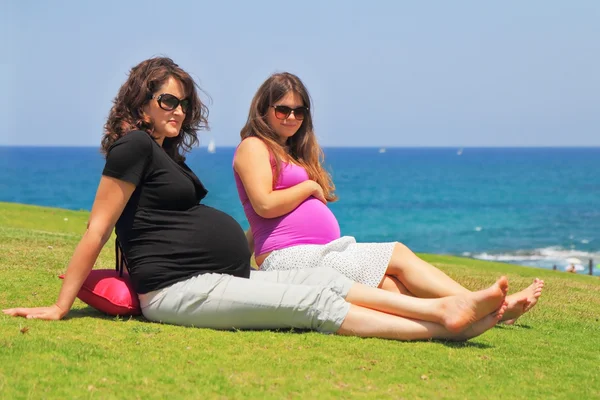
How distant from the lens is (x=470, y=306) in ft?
20.0

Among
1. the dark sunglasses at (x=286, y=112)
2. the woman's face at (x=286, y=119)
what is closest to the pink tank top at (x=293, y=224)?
the woman's face at (x=286, y=119)

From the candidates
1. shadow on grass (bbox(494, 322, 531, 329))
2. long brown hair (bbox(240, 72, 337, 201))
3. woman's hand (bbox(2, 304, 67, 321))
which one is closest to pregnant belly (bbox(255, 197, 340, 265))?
long brown hair (bbox(240, 72, 337, 201))

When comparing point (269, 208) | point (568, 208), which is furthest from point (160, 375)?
point (568, 208)

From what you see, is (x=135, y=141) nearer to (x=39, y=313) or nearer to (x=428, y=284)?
(x=39, y=313)

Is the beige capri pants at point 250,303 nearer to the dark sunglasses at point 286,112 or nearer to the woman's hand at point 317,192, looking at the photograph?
the woman's hand at point 317,192

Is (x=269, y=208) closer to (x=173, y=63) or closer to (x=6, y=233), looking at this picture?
(x=173, y=63)

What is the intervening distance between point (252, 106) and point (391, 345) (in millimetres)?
2745

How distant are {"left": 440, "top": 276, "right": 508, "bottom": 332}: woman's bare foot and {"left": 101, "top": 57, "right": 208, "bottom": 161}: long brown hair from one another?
8.71 ft

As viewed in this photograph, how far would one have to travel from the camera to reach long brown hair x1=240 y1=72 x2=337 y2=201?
24.7ft

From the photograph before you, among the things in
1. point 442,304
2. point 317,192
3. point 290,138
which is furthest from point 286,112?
point 442,304

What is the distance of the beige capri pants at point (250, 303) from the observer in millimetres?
6406

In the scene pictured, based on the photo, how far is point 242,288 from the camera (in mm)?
6422

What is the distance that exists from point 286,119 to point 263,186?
0.83 metres

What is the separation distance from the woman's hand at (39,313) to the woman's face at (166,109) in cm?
166
